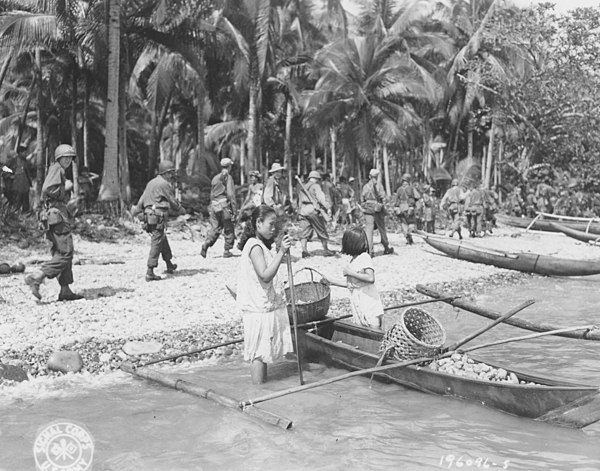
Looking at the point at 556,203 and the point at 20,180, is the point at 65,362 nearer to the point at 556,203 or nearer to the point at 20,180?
the point at 20,180

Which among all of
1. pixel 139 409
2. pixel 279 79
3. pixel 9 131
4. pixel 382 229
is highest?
pixel 279 79

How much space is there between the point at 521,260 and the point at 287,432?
9056 millimetres

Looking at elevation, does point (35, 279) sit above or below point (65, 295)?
above

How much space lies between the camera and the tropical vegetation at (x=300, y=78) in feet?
70.4

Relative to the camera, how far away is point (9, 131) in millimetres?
36156

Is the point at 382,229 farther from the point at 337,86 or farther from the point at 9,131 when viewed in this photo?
the point at 9,131

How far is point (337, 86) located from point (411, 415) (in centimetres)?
2159

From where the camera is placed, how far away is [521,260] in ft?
44.8

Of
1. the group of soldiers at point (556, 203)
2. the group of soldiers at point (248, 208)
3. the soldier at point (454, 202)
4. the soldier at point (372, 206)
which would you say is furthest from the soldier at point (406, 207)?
the group of soldiers at point (556, 203)

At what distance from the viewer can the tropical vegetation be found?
21.5 metres

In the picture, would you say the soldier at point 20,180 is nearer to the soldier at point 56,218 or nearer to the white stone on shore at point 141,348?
the soldier at point 56,218

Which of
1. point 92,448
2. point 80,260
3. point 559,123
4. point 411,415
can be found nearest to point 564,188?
point 559,123

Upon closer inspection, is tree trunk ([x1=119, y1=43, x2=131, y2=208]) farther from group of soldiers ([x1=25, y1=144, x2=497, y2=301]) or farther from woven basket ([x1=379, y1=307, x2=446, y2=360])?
woven basket ([x1=379, y1=307, x2=446, y2=360])

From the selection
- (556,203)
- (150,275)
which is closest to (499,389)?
(150,275)
